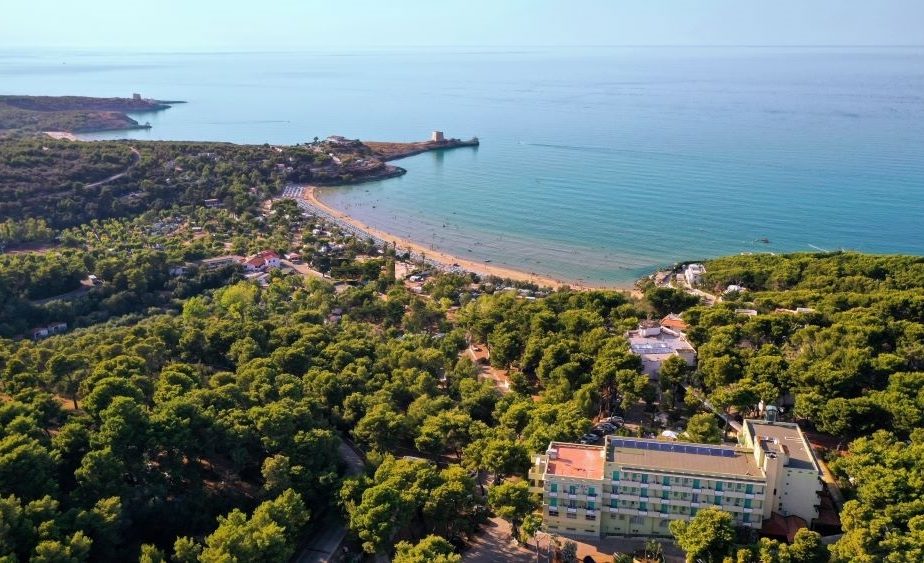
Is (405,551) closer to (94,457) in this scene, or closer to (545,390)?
(94,457)

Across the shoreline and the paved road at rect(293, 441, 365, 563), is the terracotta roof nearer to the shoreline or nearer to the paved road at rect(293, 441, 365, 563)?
the paved road at rect(293, 441, 365, 563)

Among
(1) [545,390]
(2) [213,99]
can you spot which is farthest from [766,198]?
(2) [213,99]

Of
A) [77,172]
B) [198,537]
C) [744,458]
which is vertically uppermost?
[77,172]

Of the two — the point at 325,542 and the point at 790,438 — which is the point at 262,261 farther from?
the point at 790,438

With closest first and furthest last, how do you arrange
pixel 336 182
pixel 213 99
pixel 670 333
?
pixel 670 333, pixel 336 182, pixel 213 99

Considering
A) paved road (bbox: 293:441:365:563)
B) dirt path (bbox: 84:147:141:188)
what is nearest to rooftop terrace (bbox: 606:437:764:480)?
paved road (bbox: 293:441:365:563)

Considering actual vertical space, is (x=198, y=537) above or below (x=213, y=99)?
below

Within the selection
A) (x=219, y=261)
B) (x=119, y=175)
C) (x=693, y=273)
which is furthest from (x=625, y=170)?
(x=119, y=175)
